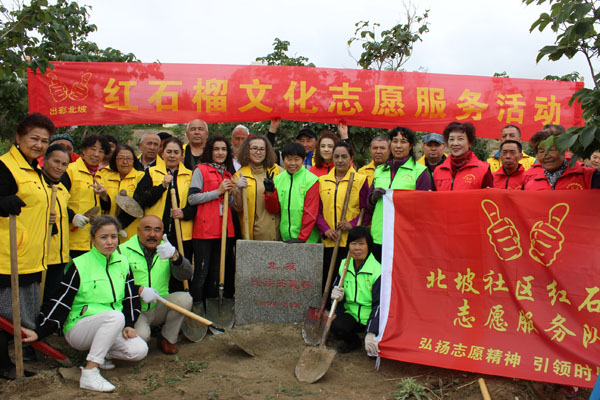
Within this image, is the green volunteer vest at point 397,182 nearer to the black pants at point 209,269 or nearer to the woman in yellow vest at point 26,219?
the black pants at point 209,269

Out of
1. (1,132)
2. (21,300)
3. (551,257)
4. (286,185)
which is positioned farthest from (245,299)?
(1,132)

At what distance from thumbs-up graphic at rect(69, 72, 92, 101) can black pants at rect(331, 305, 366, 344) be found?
4.75 meters

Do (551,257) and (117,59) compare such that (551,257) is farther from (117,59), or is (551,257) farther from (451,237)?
(117,59)

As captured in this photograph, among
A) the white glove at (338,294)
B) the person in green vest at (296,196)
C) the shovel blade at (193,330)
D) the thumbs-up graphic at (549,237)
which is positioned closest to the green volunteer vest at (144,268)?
the shovel blade at (193,330)

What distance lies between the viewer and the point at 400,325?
426 centimetres

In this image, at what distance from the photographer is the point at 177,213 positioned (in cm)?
514

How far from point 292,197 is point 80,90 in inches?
144

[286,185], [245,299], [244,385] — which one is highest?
[286,185]

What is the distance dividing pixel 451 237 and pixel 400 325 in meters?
0.92

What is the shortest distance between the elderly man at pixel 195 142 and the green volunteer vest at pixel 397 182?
220 centimetres

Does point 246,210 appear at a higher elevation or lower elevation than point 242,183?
lower

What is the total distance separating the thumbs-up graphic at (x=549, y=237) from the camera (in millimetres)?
3959

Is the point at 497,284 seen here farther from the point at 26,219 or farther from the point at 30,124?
the point at 30,124

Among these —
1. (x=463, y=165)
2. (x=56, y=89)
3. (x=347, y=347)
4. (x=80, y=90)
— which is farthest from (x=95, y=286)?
(x=56, y=89)
